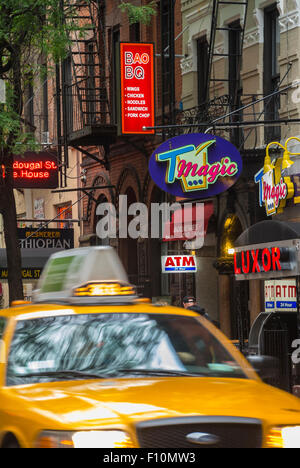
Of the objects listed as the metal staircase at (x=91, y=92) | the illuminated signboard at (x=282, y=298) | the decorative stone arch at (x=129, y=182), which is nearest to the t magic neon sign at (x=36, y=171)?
the metal staircase at (x=91, y=92)

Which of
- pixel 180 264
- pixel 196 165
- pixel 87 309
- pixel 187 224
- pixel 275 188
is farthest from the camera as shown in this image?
pixel 187 224

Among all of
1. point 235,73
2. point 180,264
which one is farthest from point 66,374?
point 235,73

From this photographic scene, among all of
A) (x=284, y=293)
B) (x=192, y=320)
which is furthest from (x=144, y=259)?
(x=192, y=320)

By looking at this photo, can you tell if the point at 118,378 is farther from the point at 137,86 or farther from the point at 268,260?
the point at 137,86

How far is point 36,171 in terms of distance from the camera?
33781 mm

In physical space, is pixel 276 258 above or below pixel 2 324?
above

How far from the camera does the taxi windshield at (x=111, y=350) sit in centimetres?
774

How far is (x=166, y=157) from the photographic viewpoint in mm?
22172

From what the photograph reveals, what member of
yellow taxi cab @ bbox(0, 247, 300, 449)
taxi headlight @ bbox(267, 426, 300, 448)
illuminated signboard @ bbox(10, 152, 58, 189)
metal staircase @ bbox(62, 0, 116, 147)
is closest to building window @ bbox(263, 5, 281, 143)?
metal staircase @ bbox(62, 0, 116, 147)

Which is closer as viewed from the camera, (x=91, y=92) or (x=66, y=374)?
(x=66, y=374)

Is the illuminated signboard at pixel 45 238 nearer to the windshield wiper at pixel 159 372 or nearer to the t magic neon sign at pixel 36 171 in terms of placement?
the t magic neon sign at pixel 36 171

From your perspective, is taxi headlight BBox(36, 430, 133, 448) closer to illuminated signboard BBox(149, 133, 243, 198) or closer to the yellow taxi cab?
the yellow taxi cab

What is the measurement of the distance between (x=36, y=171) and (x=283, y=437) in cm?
2767

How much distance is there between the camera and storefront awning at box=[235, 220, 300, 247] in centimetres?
1558
